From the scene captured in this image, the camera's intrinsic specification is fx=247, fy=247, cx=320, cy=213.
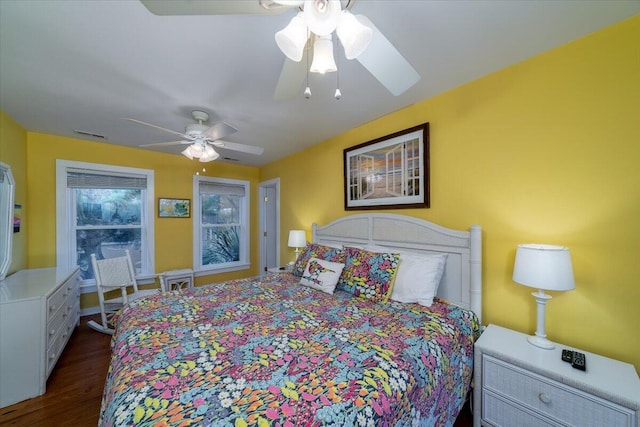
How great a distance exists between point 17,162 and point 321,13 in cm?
383

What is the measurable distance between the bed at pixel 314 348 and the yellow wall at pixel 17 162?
83.7 inches

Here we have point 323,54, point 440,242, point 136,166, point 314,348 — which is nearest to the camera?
point 323,54

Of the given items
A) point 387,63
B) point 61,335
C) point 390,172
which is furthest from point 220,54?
point 61,335

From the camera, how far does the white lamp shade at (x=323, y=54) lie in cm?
108

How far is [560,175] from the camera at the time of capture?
1557 mm

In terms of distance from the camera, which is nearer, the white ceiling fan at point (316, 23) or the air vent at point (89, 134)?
the white ceiling fan at point (316, 23)

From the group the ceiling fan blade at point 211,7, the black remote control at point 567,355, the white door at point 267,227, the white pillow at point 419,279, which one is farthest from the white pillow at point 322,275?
the white door at point 267,227

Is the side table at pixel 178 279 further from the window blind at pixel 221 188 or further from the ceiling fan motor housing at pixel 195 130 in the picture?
the ceiling fan motor housing at pixel 195 130

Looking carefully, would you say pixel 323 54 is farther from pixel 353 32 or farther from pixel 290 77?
pixel 290 77

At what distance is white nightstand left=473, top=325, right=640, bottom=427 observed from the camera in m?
1.11

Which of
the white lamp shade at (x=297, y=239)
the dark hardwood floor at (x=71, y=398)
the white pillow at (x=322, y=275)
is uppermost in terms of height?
the white lamp shade at (x=297, y=239)

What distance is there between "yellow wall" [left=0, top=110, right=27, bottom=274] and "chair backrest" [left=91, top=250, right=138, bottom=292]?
65cm

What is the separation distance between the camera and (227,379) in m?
0.99

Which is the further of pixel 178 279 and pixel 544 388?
pixel 178 279
